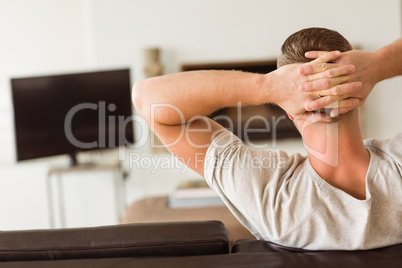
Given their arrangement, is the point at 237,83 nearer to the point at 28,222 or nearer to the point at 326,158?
the point at 326,158

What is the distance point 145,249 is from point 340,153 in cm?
45

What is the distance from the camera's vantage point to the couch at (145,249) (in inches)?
40.1

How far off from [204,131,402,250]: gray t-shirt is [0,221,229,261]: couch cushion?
0.11 metres

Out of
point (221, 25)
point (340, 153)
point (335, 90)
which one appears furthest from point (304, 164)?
point (221, 25)

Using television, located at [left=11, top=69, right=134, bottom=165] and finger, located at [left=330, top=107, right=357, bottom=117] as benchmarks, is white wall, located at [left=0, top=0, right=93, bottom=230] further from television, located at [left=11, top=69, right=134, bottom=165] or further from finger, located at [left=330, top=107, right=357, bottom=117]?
finger, located at [left=330, top=107, right=357, bottom=117]

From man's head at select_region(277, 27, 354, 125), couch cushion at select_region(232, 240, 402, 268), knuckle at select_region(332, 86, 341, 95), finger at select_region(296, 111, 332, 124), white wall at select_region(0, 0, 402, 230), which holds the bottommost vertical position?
couch cushion at select_region(232, 240, 402, 268)

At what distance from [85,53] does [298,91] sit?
3384mm

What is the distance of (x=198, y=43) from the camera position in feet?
13.6

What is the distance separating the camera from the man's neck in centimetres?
115

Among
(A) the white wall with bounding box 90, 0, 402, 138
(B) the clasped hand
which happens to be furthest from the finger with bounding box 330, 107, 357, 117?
(A) the white wall with bounding box 90, 0, 402, 138

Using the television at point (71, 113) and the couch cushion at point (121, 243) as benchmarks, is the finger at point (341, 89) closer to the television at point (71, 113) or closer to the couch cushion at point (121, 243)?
the couch cushion at point (121, 243)

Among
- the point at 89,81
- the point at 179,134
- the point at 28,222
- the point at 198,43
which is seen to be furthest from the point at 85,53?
the point at 179,134

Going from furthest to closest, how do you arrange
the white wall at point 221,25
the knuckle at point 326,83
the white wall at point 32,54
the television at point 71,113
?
1. the white wall at point 32,54
2. the white wall at point 221,25
3. the television at point 71,113
4. the knuckle at point 326,83

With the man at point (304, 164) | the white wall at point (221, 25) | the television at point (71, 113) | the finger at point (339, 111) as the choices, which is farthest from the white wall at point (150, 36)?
the finger at point (339, 111)
